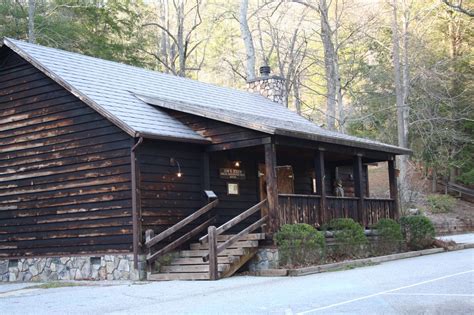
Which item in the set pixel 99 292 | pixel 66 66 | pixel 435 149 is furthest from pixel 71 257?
pixel 435 149

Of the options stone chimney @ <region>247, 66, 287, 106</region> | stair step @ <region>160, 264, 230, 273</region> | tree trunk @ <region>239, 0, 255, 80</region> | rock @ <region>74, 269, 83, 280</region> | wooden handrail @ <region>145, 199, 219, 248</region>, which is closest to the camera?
stair step @ <region>160, 264, 230, 273</region>

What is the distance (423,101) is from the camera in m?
32.6

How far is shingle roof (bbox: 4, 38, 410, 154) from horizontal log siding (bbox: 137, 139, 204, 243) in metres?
0.50

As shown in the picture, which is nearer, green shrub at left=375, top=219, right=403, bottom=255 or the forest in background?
green shrub at left=375, top=219, right=403, bottom=255

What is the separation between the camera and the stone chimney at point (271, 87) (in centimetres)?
2430

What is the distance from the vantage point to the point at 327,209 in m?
16.6

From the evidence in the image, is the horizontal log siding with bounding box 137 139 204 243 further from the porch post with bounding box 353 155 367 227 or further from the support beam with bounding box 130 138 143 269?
the porch post with bounding box 353 155 367 227

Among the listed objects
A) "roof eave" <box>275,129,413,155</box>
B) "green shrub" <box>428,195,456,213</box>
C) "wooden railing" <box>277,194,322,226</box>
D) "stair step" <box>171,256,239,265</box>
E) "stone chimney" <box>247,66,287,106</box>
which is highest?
"stone chimney" <box>247,66,287,106</box>

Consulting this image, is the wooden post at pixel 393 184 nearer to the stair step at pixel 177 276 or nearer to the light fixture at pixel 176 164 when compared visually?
the light fixture at pixel 176 164

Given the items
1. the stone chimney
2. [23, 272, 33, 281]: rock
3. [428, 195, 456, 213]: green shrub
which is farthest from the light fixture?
[428, 195, 456, 213]: green shrub

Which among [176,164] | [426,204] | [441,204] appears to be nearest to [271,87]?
[176,164]

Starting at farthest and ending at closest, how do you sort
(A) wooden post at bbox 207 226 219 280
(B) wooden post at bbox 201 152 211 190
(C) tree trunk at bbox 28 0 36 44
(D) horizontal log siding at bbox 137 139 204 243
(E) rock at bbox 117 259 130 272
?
1. (C) tree trunk at bbox 28 0 36 44
2. (B) wooden post at bbox 201 152 211 190
3. (D) horizontal log siding at bbox 137 139 204 243
4. (E) rock at bbox 117 259 130 272
5. (A) wooden post at bbox 207 226 219 280

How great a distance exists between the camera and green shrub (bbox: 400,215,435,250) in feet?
60.7

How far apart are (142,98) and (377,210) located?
7.86 metres
